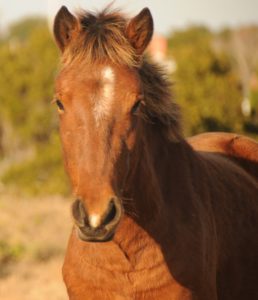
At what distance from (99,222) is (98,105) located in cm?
61

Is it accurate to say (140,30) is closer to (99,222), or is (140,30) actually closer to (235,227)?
(99,222)

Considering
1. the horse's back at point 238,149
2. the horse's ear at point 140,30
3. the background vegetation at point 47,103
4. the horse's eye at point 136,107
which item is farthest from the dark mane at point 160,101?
the background vegetation at point 47,103

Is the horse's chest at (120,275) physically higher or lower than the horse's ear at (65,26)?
lower

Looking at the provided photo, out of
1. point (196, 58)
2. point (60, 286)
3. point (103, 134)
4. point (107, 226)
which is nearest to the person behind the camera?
point (107, 226)

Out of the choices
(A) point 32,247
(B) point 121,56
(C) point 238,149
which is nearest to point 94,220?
(B) point 121,56

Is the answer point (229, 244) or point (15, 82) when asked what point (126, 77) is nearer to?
point (229, 244)

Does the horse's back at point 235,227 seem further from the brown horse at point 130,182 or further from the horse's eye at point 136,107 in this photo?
the horse's eye at point 136,107

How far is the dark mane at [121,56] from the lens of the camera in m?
3.59

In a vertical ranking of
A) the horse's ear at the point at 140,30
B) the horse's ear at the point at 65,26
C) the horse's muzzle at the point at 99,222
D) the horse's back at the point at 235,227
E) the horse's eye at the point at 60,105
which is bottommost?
the horse's back at the point at 235,227

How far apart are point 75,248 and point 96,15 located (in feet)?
4.35

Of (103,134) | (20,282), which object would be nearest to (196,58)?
(20,282)

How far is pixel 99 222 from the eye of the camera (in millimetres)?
3127

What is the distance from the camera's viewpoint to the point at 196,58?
17.5 meters

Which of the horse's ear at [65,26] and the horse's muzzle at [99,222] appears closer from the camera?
the horse's muzzle at [99,222]
